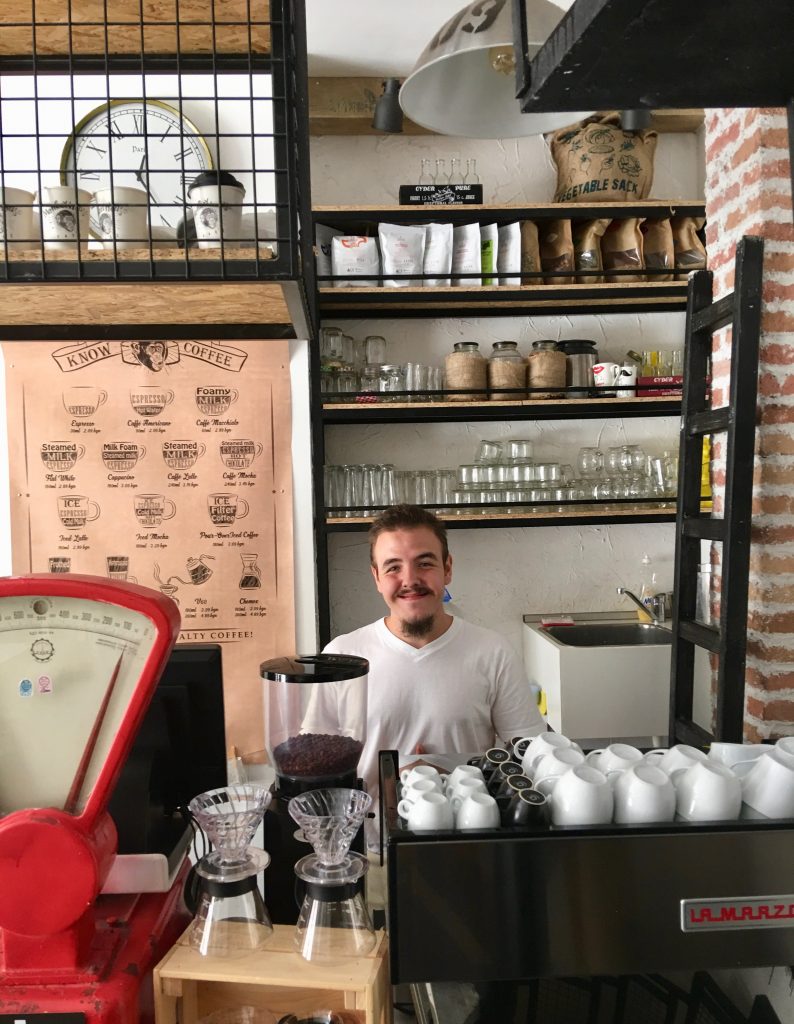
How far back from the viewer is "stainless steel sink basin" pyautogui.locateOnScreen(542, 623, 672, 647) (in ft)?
10.8

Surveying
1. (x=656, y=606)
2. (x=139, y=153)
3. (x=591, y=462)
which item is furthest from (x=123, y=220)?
(x=656, y=606)

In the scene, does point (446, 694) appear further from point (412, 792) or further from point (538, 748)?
point (412, 792)

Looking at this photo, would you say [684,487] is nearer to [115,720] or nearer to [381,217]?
[381,217]

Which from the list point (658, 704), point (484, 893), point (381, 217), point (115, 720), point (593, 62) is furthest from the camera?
point (381, 217)

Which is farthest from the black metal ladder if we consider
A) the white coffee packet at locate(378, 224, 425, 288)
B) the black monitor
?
the black monitor

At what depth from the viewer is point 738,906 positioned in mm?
770

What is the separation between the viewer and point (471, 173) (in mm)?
3389

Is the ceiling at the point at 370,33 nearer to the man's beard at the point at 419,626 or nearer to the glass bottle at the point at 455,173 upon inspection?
the glass bottle at the point at 455,173

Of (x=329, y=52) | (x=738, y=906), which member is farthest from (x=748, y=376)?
(x=329, y=52)

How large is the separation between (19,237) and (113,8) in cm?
49

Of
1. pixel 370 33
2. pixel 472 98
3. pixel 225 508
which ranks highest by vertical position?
pixel 370 33

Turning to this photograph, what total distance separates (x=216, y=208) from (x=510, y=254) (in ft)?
5.65

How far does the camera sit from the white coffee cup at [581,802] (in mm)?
791

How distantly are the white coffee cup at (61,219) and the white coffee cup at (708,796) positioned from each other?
4.55 ft
